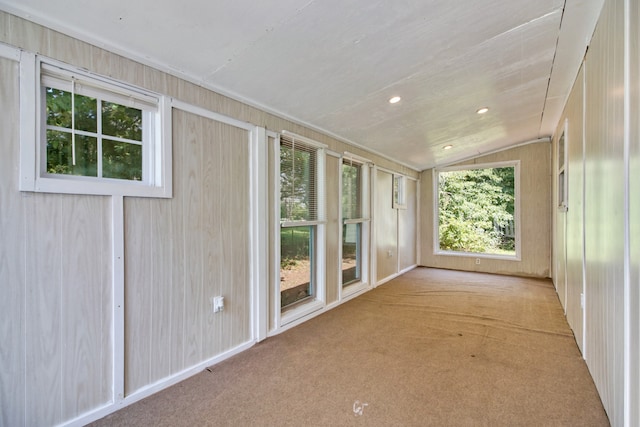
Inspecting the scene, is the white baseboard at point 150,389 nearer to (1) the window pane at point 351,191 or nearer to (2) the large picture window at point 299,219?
(2) the large picture window at point 299,219

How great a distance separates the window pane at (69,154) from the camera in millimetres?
1524

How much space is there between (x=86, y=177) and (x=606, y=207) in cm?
302

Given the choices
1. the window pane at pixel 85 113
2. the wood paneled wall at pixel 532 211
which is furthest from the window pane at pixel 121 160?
the wood paneled wall at pixel 532 211

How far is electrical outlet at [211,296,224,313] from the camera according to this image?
7.33 ft

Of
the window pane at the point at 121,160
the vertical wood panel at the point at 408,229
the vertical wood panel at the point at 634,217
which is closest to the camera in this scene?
the vertical wood panel at the point at 634,217

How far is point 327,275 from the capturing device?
11.6ft

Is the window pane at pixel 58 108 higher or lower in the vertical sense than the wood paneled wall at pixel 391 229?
higher

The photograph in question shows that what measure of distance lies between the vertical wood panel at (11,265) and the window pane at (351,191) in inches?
122

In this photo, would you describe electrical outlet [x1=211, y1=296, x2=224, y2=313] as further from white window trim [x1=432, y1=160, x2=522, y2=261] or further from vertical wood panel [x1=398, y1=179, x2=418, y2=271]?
white window trim [x1=432, y1=160, x2=522, y2=261]

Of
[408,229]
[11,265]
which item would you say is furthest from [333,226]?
[408,229]

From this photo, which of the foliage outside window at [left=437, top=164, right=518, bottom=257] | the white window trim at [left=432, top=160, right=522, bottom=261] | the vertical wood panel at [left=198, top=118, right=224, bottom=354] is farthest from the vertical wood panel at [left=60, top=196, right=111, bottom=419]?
the foliage outside window at [left=437, top=164, right=518, bottom=257]

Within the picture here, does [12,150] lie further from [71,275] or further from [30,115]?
[71,275]

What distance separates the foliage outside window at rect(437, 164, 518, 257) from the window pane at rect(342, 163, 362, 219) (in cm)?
284

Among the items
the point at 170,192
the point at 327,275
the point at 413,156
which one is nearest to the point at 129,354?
the point at 170,192
